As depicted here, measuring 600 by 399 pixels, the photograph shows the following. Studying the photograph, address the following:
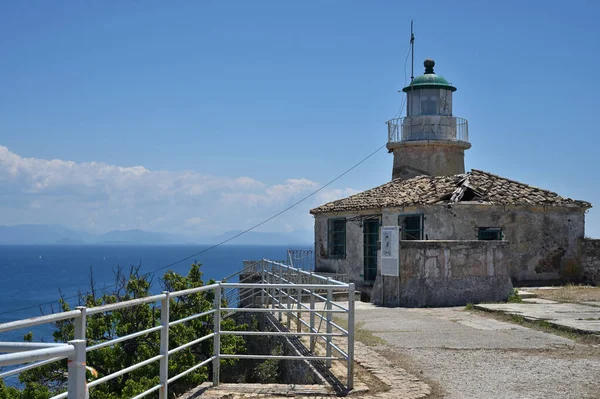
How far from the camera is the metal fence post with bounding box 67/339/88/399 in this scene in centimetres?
378

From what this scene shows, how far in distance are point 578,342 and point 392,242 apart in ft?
19.1

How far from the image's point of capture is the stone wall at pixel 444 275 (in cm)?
1470

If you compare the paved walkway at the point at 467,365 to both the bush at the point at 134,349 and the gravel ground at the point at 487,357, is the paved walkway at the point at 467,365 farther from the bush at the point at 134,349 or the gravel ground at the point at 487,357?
the bush at the point at 134,349

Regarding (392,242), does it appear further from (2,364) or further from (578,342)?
(2,364)

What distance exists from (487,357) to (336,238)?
15.2 meters

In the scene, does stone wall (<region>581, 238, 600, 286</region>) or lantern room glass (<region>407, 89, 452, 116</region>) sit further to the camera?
lantern room glass (<region>407, 89, 452, 116</region>)

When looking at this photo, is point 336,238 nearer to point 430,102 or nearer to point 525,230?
point 525,230

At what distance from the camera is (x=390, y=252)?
15047 mm

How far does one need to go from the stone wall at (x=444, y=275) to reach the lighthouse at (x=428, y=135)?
1134 centimetres

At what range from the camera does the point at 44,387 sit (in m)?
11.4

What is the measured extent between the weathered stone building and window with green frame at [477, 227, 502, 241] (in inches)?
1.3

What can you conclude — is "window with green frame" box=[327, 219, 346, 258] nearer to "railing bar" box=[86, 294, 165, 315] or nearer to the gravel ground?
the gravel ground

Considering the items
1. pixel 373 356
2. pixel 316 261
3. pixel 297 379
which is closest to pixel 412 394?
pixel 373 356

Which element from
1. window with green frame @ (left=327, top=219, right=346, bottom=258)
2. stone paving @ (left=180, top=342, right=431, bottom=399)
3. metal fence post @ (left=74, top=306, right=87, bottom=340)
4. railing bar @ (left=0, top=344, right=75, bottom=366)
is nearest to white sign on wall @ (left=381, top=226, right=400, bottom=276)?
stone paving @ (left=180, top=342, right=431, bottom=399)
